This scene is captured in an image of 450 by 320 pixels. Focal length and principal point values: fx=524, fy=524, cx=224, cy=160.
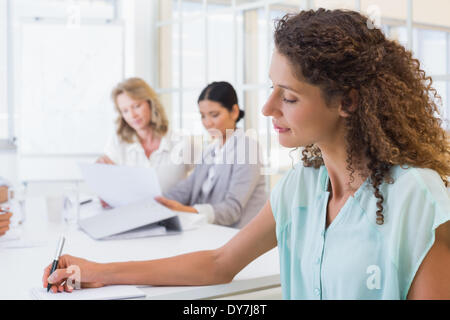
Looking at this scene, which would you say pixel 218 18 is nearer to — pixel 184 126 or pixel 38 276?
pixel 184 126

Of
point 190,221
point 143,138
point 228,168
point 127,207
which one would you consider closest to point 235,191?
point 228,168

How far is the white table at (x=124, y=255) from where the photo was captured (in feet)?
3.77

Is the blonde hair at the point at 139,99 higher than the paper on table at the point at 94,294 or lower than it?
higher

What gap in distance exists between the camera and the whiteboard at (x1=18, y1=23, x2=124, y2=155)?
12.8ft

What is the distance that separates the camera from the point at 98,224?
6.04 feet

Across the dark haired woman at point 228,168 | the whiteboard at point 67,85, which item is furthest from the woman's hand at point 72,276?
the whiteboard at point 67,85

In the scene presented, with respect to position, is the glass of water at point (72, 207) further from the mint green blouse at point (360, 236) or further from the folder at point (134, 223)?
the mint green blouse at point (360, 236)

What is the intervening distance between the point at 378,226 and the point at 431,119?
24 cm

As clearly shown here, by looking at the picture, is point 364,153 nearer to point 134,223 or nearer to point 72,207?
point 134,223

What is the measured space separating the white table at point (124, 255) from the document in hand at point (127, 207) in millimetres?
47

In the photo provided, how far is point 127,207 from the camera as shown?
Result: 1.91 metres

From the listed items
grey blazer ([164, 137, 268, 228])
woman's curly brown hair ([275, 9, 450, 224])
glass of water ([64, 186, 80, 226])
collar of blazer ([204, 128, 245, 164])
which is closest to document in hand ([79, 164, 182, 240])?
glass of water ([64, 186, 80, 226])

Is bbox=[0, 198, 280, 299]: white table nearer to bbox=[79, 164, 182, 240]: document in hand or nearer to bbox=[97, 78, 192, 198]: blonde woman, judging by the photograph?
bbox=[79, 164, 182, 240]: document in hand
